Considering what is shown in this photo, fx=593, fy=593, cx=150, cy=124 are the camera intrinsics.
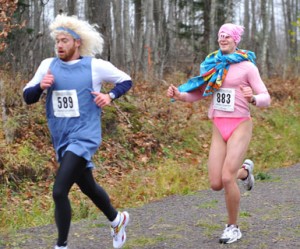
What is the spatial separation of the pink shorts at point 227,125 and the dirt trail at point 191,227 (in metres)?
1.06

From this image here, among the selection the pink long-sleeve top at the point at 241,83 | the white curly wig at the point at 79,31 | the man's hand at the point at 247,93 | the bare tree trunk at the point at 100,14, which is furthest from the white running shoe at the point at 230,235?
the bare tree trunk at the point at 100,14

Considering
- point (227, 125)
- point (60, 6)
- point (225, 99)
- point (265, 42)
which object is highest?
point (60, 6)

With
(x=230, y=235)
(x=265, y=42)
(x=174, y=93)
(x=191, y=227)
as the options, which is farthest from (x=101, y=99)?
(x=265, y=42)

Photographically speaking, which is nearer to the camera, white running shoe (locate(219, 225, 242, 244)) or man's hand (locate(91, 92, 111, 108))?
man's hand (locate(91, 92, 111, 108))

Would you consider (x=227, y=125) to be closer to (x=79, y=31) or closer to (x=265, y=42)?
(x=79, y=31)

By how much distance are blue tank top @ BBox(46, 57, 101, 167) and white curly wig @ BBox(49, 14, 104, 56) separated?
268mm

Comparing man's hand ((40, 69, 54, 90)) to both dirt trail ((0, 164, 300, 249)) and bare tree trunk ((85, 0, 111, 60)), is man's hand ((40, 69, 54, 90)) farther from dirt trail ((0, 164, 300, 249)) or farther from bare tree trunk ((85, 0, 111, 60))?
bare tree trunk ((85, 0, 111, 60))

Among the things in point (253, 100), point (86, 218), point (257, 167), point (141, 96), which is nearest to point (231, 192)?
point (253, 100)

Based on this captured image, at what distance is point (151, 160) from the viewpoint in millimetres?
11656

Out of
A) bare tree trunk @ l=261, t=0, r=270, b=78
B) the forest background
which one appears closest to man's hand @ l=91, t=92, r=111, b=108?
the forest background

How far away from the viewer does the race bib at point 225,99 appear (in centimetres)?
570

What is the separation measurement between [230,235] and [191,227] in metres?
1.03

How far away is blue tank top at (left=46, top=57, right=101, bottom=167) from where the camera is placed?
508 centimetres

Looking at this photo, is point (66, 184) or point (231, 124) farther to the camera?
point (231, 124)
